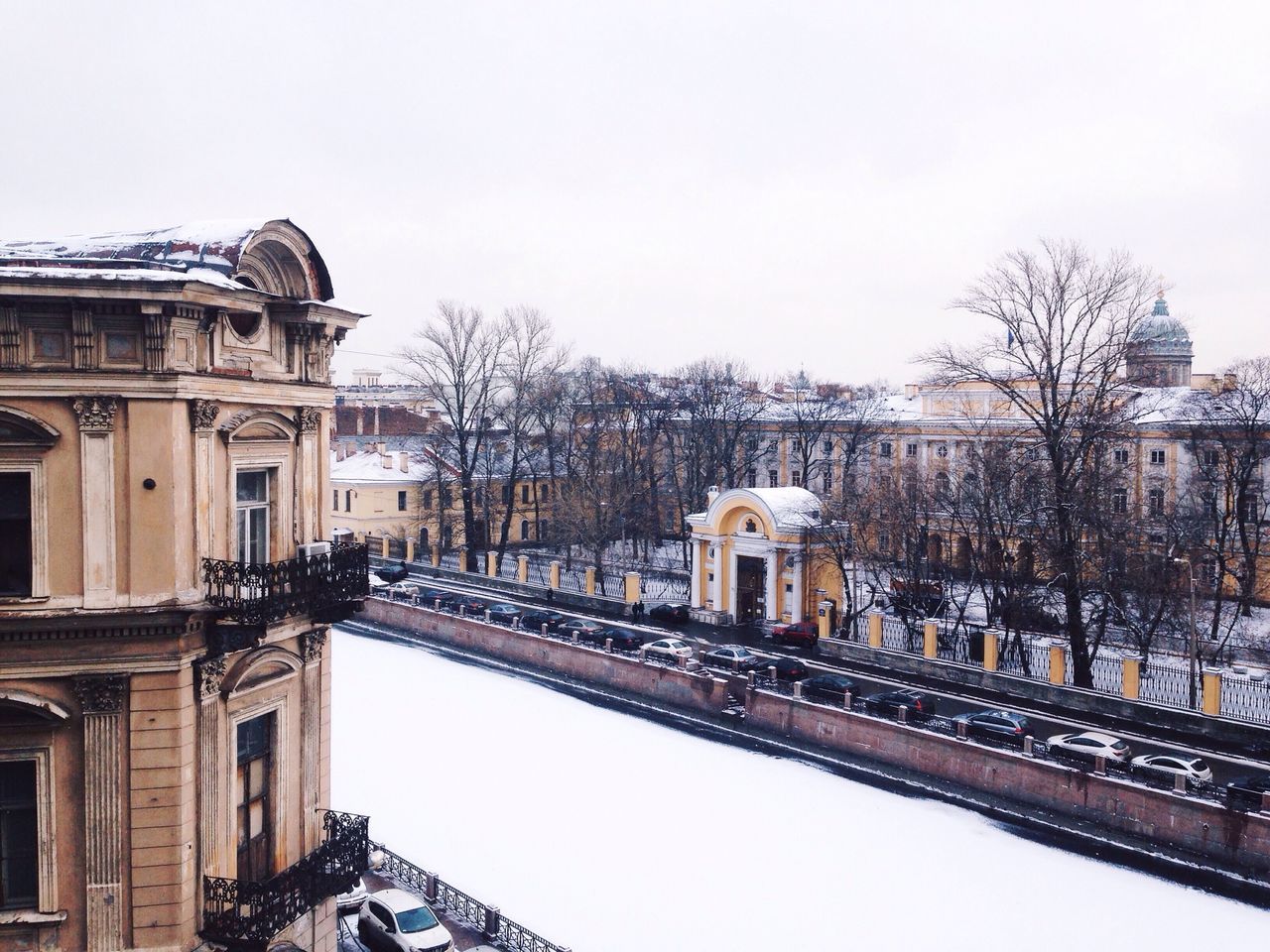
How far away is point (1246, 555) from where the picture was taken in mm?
31703

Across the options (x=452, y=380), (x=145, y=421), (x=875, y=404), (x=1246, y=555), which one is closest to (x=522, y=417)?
(x=452, y=380)

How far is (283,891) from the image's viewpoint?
963 centimetres

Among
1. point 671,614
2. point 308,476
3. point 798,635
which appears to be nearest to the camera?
point 308,476

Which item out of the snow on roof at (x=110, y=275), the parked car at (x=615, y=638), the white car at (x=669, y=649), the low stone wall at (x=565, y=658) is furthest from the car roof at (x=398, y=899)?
the parked car at (x=615, y=638)

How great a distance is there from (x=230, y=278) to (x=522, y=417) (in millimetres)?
40811

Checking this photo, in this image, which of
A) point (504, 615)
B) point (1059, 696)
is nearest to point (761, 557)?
point (504, 615)

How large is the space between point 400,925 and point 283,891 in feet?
18.5

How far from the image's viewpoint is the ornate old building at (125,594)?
27.8ft

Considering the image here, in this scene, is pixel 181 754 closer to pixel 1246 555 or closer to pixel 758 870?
pixel 758 870

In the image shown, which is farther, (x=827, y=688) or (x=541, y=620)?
(x=541, y=620)

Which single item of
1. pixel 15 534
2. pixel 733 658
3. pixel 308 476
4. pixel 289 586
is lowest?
pixel 733 658

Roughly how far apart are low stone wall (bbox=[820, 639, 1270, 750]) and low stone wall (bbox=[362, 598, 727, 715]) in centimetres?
564

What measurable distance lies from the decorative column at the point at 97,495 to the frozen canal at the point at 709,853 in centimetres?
962

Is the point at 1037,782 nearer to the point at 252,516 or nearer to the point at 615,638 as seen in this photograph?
the point at 615,638
